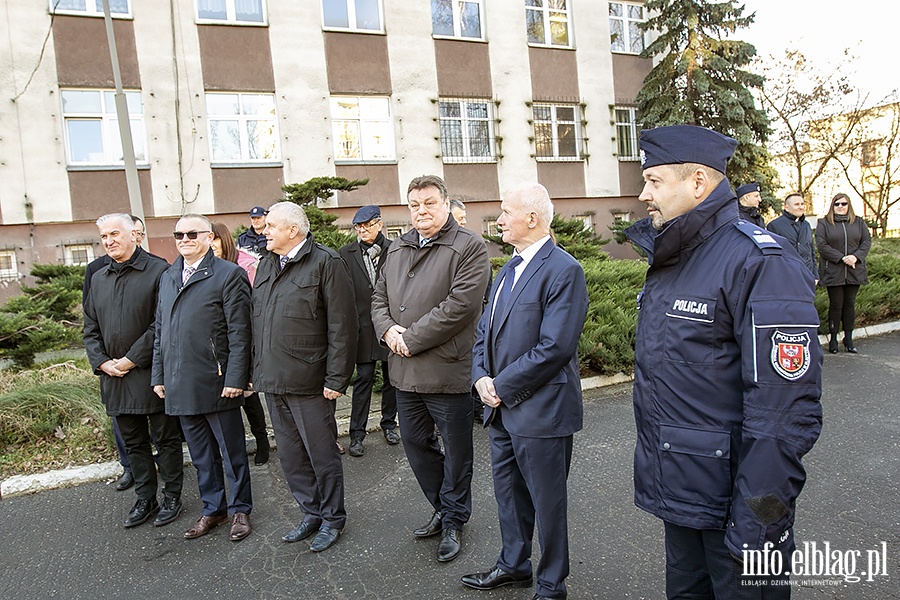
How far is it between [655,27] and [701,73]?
2.54 meters

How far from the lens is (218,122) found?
16.3 m

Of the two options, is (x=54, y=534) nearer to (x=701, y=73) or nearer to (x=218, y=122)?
(x=218, y=122)

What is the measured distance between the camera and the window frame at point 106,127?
49.4 ft

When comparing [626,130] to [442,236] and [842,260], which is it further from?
[442,236]

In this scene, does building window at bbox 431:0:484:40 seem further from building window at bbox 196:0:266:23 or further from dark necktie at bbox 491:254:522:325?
dark necktie at bbox 491:254:522:325

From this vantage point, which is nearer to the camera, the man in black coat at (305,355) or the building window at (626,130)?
the man in black coat at (305,355)

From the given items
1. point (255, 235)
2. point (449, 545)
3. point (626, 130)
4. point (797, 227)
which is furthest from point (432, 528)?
point (626, 130)

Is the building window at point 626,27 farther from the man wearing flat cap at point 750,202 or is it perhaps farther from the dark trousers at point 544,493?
the dark trousers at point 544,493

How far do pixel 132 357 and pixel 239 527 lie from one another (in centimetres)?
148

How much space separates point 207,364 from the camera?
4316mm

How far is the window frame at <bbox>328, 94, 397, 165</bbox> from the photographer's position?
1739cm

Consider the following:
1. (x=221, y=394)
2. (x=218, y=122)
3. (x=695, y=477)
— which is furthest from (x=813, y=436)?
(x=218, y=122)

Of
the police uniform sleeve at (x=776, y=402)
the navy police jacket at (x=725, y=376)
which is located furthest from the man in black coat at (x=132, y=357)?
the police uniform sleeve at (x=776, y=402)

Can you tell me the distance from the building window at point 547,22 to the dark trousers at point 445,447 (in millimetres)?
18534
